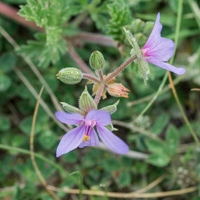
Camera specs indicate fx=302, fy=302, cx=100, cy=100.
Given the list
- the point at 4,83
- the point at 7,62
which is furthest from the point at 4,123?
the point at 7,62

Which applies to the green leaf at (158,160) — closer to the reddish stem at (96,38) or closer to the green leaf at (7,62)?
the reddish stem at (96,38)

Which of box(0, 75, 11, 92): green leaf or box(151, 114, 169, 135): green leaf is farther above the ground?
box(0, 75, 11, 92): green leaf

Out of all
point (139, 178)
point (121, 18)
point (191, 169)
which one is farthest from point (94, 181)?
point (121, 18)

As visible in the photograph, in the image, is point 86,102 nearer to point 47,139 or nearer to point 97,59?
point 97,59

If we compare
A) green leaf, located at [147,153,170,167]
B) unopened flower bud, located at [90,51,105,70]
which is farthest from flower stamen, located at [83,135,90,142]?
green leaf, located at [147,153,170,167]

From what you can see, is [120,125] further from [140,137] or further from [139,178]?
[139,178]

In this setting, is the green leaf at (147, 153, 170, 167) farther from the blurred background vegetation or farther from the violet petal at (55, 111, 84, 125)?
the violet petal at (55, 111, 84, 125)

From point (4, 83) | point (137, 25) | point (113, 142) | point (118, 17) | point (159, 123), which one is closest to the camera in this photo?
point (113, 142)
